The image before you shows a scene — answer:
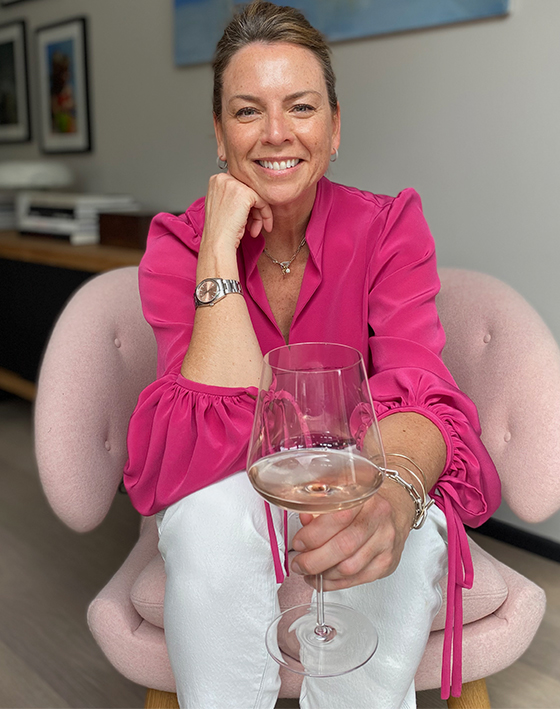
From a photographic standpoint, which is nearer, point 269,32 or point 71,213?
point 269,32

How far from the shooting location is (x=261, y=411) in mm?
658

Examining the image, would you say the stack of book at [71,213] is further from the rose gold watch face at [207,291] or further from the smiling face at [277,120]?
the rose gold watch face at [207,291]

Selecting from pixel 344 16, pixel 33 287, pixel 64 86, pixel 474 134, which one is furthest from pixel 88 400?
pixel 64 86

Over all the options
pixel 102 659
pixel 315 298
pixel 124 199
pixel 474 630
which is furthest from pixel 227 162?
pixel 124 199

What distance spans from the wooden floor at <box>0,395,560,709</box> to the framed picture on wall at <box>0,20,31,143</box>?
1.82m

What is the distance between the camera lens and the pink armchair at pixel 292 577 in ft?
3.72

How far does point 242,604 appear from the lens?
3.28ft

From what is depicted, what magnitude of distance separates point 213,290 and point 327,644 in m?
0.56

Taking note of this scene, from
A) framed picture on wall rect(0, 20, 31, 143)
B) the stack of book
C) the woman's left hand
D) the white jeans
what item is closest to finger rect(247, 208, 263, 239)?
the white jeans

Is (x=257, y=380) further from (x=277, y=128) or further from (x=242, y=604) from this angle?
(x=277, y=128)

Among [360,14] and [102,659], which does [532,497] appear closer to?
[102,659]

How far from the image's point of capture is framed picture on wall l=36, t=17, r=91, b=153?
3107mm

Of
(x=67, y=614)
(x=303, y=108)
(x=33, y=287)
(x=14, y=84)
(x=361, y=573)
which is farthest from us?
(x=14, y=84)

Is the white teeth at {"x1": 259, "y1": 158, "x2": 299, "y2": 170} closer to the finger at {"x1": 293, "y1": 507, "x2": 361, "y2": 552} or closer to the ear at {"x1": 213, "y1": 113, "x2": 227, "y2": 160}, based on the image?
the ear at {"x1": 213, "y1": 113, "x2": 227, "y2": 160}
